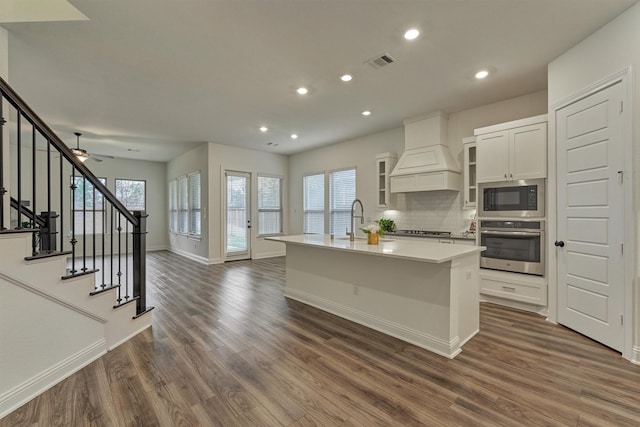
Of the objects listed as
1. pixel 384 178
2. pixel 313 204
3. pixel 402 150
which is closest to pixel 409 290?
pixel 384 178

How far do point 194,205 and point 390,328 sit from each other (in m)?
6.55

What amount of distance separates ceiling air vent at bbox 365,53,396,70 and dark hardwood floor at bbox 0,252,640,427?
2.98 m

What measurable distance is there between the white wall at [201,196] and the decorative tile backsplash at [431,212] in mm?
4387

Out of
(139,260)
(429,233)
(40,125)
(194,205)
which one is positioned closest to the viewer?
(40,125)

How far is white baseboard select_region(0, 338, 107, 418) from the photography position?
74.9 inches

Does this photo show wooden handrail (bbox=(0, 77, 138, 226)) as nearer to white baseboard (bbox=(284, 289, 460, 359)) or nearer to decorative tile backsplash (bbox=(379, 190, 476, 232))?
white baseboard (bbox=(284, 289, 460, 359))

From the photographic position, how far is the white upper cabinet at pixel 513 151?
138 inches

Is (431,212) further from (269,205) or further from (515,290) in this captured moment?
(269,205)

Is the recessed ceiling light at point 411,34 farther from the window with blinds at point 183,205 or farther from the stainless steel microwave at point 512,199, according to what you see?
the window with blinds at point 183,205

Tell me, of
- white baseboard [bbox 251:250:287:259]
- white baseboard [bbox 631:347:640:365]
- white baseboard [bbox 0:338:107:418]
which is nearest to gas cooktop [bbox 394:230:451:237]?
white baseboard [bbox 631:347:640:365]

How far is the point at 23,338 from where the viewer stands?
201 cm

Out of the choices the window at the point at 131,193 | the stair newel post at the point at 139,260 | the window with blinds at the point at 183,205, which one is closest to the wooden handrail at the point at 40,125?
the stair newel post at the point at 139,260

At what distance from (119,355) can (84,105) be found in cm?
404

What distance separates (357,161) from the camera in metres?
6.63
